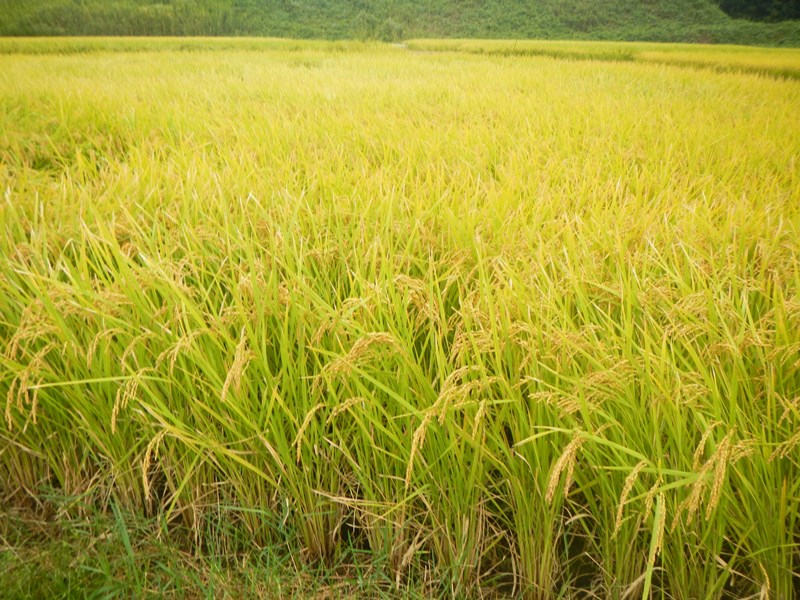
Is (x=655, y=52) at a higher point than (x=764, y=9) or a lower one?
lower

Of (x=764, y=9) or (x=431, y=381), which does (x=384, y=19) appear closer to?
(x=764, y=9)

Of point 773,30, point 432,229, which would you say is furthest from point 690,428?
point 773,30

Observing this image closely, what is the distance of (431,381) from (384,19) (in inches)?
463

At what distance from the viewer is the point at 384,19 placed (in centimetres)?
1080

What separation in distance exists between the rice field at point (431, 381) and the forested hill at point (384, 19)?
7.74 meters

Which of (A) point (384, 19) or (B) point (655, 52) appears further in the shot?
(A) point (384, 19)

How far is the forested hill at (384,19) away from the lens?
25.9 ft

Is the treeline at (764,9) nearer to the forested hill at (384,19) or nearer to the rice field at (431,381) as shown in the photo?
the forested hill at (384,19)

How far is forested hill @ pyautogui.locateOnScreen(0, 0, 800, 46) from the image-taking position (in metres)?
7.90

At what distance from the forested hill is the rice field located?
25.4 feet

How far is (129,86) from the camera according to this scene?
159 inches

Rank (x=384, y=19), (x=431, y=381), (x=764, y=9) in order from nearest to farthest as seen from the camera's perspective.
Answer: (x=431, y=381), (x=764, y=9), (x=384, y=19)

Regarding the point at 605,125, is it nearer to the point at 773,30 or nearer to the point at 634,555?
the point at 634,555

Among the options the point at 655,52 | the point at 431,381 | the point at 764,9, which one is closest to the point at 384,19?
the point at 655,52
